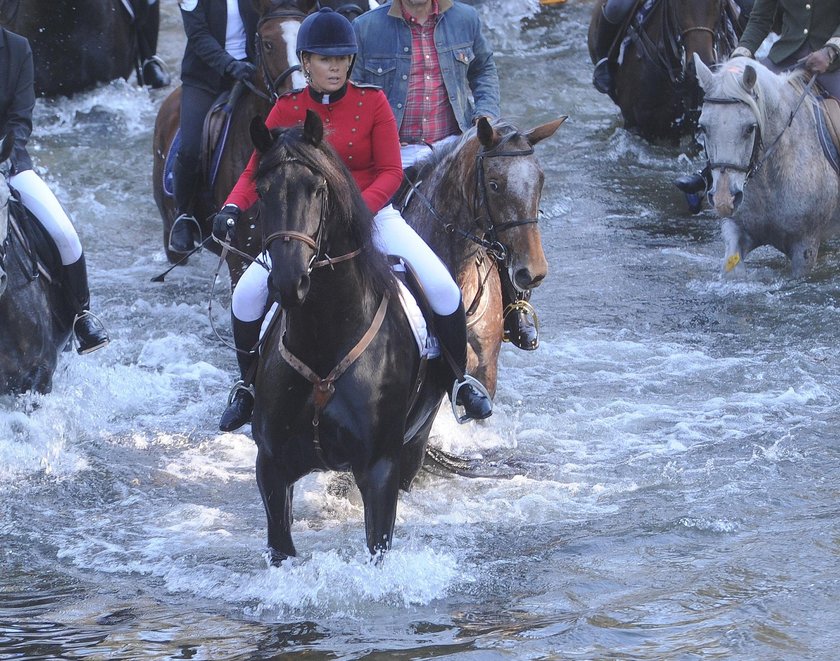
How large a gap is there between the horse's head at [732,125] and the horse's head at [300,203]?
5.06 meters

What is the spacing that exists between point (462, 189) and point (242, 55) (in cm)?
332

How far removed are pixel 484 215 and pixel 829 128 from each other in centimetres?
452

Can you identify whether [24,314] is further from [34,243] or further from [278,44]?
[278,44]

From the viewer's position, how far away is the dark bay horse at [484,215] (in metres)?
6.39

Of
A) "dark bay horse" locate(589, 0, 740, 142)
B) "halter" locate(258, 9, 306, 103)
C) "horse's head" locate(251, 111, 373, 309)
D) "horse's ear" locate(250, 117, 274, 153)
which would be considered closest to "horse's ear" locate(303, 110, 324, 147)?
"horse's head" locate(251, 111, 373, 309)

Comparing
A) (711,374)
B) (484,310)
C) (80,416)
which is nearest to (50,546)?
(80,416)

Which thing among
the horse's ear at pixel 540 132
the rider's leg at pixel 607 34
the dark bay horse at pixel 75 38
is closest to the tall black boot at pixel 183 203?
the horse's ear at pixel 540 132

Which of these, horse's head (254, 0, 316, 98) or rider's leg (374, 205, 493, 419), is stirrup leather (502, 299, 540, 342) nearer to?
rider's leg (374, 205, 493, 419)

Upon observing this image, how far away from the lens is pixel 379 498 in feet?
17.9

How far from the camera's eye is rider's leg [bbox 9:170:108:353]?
783cm

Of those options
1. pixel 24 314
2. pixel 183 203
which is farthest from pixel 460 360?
pixel 183 203

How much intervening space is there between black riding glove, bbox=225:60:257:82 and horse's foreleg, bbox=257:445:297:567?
13.2ft

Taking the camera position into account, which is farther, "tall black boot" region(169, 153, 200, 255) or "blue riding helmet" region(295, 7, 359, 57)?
"tall black boot" region(169, 153, 200, 255)

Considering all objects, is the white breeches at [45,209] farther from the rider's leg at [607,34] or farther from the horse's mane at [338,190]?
the rider's leg at [607,34]
